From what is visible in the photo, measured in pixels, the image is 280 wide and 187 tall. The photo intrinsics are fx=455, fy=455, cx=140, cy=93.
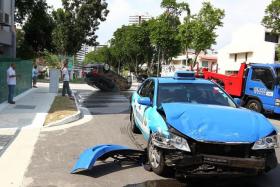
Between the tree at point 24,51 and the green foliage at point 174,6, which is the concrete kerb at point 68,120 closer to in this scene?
the tree at point 24,51

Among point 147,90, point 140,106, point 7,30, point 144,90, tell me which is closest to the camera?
point 140,106

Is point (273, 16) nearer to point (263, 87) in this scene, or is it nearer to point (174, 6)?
point (174, 6)

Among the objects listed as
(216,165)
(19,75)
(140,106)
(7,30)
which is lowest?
(216,165)

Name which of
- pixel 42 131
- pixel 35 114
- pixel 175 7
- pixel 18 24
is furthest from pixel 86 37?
pixel 42 131

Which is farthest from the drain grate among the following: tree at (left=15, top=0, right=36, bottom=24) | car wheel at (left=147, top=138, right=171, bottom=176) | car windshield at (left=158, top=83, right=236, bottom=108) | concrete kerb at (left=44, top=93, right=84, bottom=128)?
tree at (left=15, top=0, right=36, bottom=24)

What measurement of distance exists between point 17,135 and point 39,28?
36.3m

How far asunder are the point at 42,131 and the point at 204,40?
3387cm

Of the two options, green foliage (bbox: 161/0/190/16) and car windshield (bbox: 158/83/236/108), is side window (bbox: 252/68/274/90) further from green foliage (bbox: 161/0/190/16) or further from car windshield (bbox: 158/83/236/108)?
green foliage (bbox: 161/0/190/16)

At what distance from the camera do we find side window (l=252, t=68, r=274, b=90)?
1608 cm

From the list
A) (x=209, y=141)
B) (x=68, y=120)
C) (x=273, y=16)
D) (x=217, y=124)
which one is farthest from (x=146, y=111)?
(x=273, y=16)

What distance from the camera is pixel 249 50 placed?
7075 centimetres

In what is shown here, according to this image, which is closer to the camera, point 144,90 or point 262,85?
point 144,90

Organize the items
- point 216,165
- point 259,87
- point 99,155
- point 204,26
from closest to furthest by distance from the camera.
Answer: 1. point 216,165
2. point 99,155
3. point 259,87
4. point 204,26

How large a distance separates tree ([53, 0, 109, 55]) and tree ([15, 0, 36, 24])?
2.40 metres
